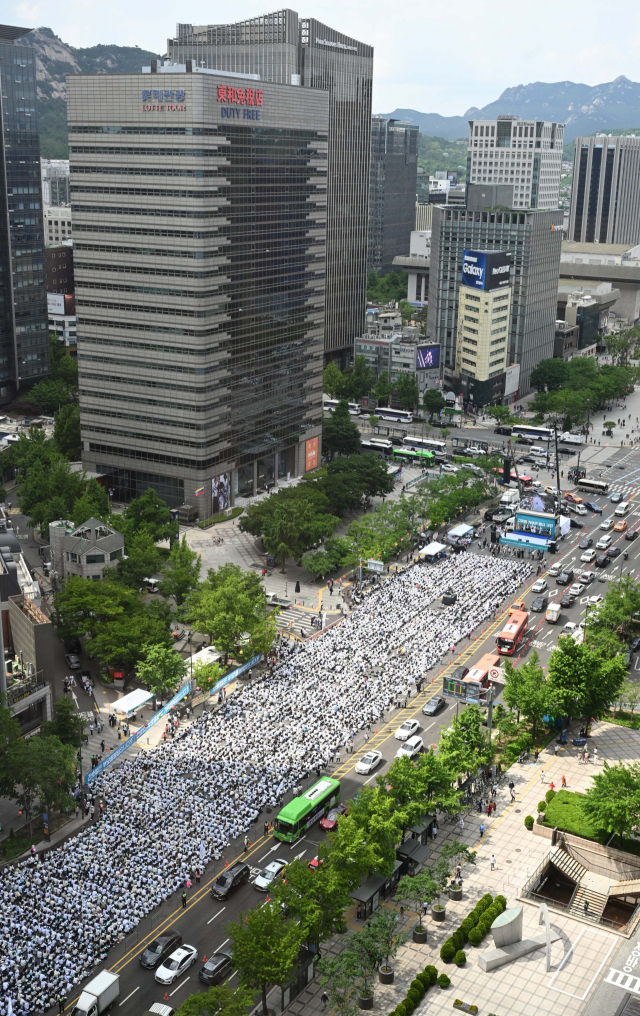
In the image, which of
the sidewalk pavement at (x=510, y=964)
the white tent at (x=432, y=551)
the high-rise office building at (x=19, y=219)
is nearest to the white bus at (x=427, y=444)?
the white tent at (x=432, y=551)

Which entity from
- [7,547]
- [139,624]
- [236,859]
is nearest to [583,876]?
[236,859]

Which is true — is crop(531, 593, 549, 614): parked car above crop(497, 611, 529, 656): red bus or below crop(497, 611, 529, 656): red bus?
below

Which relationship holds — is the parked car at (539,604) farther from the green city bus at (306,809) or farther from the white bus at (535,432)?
the white bus at (535,432)

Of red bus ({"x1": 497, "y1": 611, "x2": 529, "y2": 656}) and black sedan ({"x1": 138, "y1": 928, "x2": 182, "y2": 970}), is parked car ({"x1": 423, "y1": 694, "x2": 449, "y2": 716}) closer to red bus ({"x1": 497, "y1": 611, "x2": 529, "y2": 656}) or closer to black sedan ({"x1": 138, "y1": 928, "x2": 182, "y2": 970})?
red bus ({"x1": 497, "y1": 611, "x2": 529, "y2": 656})

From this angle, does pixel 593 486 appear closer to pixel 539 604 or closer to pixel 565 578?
pixel 565 578

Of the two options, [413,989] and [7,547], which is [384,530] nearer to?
[7,547]

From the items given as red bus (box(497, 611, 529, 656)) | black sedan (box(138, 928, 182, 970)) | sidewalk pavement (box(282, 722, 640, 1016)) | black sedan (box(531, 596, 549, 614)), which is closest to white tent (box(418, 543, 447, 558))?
black sedan (box(531, 596, 549, 614))

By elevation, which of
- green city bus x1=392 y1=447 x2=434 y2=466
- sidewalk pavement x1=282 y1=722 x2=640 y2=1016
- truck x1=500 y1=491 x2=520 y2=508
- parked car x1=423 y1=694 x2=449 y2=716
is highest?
green city bus x1=392 y1=447 x2=434 y2=466
